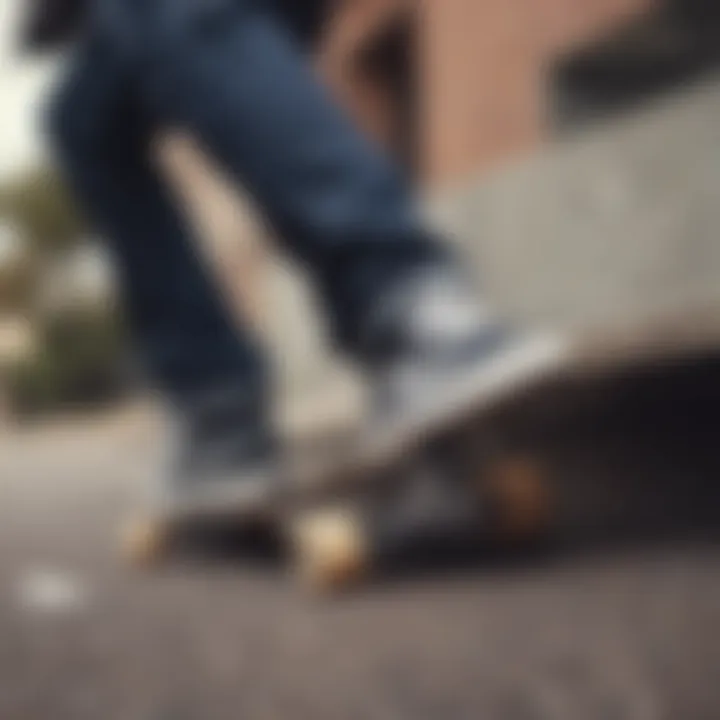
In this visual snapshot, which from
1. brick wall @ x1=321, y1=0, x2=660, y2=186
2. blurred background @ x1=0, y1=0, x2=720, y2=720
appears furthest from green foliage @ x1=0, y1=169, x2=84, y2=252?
brick wall @ x1=321, y1=0, x2=660, y2=186

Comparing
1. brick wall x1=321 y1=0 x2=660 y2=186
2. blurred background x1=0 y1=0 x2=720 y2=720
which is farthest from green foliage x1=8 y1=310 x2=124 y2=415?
brick wall x1=321 y1=0 x2=660 y2=186

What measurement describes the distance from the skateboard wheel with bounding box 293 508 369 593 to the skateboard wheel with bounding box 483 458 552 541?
6 cm

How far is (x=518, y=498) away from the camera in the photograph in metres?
0.48

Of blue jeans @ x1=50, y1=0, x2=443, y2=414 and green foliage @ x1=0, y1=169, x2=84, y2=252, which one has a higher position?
blue jeans @ x1=50, y1=0, x2=443, y2=414

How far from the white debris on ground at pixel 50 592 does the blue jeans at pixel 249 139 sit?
88mm

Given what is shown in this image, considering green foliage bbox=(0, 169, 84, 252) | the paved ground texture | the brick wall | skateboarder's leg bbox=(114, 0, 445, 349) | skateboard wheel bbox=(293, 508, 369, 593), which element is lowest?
the paved ground texture

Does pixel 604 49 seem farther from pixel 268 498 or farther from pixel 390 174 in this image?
pixel 268 498

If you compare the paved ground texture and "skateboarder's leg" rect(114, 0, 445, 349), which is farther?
"skateboarder's leg" rect(114, 0, 445, 349)

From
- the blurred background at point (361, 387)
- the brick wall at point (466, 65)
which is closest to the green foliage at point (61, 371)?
the blurred background at point (361, 387)

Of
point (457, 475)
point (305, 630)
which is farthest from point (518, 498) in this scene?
point (305, 630)

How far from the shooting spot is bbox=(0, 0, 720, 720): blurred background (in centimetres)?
30

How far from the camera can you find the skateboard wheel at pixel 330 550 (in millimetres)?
421

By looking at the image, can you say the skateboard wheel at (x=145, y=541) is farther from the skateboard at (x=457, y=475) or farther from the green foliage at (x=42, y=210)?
the green foliage at (x=42, y=210)

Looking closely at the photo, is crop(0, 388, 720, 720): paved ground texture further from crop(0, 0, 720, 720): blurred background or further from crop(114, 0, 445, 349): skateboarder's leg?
crop(114, 0, 445, 349): skateboarder's leg
